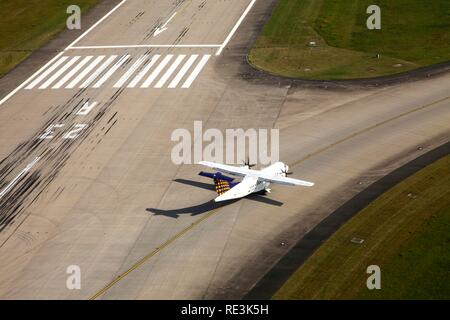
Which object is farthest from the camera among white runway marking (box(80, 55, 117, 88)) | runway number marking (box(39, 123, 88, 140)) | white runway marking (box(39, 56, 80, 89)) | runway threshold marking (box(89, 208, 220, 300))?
white runway marking (box(39, 56, 80, 89))

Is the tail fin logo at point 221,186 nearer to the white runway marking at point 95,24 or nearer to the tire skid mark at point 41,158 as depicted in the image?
the tire skid mark at point 41,158

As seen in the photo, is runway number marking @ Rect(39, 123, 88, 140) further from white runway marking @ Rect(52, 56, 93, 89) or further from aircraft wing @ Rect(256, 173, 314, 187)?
aircraft wing @ Rect(256, 173, 314, 187)

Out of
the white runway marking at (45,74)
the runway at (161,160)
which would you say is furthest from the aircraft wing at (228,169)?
the white runway marking at (45,74)

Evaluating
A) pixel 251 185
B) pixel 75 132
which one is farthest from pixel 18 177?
pixel 251 185

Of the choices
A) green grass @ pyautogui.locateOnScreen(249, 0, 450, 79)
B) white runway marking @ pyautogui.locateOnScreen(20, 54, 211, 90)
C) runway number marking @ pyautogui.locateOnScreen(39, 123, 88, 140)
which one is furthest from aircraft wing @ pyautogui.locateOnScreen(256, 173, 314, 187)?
green grass @ pyautogui.locateOnScreen(249, 0, 450, 79)

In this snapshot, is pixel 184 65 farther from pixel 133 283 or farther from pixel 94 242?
pixel 133 283

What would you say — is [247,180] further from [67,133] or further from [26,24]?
[26,24]
